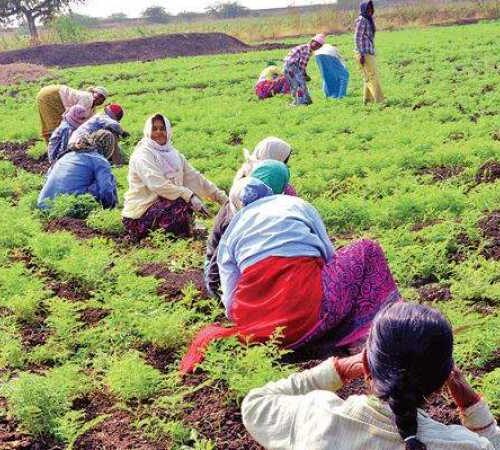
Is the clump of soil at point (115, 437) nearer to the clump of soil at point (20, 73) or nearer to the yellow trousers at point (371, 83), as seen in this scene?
the yellow trousers at point (371, 83)

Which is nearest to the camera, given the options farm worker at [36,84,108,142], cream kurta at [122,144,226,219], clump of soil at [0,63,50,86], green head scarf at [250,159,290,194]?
green head scarf at [250,159,290,194]

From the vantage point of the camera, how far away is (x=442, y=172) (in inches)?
351

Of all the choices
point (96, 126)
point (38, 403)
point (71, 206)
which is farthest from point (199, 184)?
point (38, 403)

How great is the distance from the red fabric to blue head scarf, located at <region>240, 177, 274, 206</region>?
527 mm

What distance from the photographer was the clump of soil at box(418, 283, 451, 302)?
5.52 metres

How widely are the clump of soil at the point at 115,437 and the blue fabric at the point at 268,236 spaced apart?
1.08 m

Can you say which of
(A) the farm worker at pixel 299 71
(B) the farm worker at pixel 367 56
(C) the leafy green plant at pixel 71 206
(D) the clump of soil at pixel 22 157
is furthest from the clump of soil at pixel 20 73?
(C) the leafy green plant at pixel 71 206

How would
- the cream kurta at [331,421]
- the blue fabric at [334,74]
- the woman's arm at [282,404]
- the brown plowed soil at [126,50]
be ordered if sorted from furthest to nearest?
the brown plowed soil at [126,50], the blue fabric at [334,74], the woman's arm at [282,404], the cream kurta at [331,421]

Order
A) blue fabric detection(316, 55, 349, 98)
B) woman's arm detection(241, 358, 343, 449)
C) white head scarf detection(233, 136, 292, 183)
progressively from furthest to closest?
blue fabric detection(316, 55, 349, 98) < white head scarf detection(233, 136, 292, 183) < woman's arm detection(241, 358, 343, 449)

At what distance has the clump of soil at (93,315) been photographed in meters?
5.74

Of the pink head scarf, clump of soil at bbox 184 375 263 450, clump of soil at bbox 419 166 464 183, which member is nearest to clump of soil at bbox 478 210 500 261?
clump of soil at bbox 419 166 464 183

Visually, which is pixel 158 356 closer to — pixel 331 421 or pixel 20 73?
pixel 331 421

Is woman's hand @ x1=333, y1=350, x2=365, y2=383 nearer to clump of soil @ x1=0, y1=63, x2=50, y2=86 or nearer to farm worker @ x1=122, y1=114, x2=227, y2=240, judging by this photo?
farm worker @ x1=122, y1=114, x2=227, y2=240

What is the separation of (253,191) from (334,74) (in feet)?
35.4
